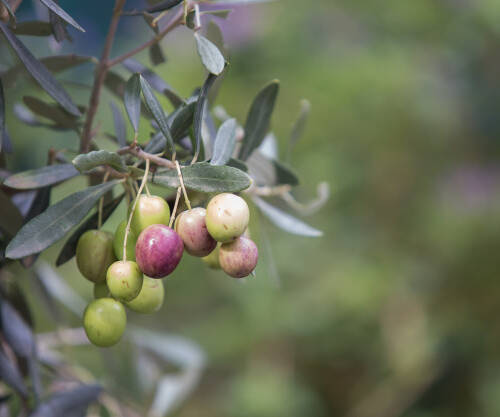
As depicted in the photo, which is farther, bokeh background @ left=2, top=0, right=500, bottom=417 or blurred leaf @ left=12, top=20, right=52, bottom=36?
bokeh background @ left=2, top=0, right=500, bottom=417

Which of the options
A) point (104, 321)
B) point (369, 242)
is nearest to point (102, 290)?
point (104, 321)

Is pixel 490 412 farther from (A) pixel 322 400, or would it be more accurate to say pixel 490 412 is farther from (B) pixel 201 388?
(B) pixel 201 388

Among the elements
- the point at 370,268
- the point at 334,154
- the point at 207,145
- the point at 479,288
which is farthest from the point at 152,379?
the point at 479,288

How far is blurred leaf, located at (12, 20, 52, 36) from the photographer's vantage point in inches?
15.8

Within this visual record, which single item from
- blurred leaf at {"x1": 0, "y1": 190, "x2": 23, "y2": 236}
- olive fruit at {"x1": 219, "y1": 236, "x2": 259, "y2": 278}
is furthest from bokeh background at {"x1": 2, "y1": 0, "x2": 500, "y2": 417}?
olive fruit at {"x1": 219, "y1": 236, "x2": 259, "y2": 278}

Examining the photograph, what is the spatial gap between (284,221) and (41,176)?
0.20 m

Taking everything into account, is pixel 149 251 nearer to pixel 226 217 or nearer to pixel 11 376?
pixel 226 217

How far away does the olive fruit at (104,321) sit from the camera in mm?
344

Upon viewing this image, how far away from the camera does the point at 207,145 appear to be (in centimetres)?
45

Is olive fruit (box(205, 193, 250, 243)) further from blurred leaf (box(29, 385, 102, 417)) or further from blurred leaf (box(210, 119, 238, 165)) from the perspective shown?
blurred leaf (box(29, 385, 102, 417))

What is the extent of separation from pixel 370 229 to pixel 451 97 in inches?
18.8

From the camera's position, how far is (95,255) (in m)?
0.34

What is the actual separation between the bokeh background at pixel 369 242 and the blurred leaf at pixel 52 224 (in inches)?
37.7

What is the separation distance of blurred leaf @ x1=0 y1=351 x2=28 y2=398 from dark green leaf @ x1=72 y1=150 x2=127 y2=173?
9.8 inches
